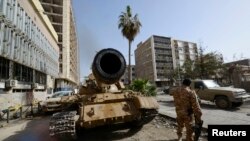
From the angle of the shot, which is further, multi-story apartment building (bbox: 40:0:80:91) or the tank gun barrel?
multi-story apartment building (bbox: 40:0:80:91)

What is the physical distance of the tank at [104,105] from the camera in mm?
5738

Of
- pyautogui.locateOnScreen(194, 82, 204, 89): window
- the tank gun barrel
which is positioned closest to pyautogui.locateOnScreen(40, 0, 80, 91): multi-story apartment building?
pyautogui.locateOnScreen(194, 82, 204, 89): window

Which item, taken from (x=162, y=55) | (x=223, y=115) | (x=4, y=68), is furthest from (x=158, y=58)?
(x=223, y=115)

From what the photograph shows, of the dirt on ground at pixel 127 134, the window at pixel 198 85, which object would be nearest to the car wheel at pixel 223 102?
the window at pixel 198 85

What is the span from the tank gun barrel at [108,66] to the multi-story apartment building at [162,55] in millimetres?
79485

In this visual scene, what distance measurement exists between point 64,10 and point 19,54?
3879 cm

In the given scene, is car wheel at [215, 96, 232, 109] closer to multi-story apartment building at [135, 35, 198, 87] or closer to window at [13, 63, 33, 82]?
window at [13, 63, 33, 82]

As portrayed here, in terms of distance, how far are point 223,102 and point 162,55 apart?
80.6 meters

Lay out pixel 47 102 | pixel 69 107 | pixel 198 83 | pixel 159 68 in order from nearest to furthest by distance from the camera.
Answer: pixel 69 107 → pixel 47 102 → pixel 198 83 → pixel 159 68

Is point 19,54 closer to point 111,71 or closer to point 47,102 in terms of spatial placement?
point 47,102

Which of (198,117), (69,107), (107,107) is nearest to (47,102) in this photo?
(69,107)

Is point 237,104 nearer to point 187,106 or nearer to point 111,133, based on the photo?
point 111,133

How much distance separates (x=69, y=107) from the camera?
6777mm

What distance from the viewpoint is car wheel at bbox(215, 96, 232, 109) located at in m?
14.1
